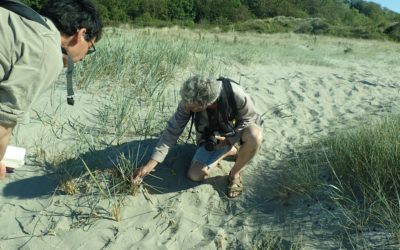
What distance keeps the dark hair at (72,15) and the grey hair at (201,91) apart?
3.79 feet

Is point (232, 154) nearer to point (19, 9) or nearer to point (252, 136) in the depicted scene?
point (252, 136)

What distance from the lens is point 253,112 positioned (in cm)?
358

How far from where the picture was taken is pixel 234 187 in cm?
357

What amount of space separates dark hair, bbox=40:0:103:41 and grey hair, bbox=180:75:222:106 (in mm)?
1157

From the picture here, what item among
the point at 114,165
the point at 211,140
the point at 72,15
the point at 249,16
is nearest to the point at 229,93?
the point at 211,140

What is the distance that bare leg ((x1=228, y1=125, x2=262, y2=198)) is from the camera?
11.6 feet

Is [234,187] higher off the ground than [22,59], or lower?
lower

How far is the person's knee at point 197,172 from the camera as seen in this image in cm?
365

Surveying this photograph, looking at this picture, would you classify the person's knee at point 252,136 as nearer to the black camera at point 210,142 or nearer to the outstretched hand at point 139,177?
the black camera at point 210,142

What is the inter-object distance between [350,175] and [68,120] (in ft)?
8.22

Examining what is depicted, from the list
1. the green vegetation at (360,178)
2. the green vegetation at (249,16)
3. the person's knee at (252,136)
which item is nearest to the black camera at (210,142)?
the person's knee at (252,136)

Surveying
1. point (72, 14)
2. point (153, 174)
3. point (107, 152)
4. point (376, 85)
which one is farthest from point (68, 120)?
point (376, 85)

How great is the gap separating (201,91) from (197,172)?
30.5 inches

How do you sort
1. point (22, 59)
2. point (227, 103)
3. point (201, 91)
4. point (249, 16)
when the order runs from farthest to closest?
point (249, 16), point (227, 103), point (201, 91), point (22, 59)
